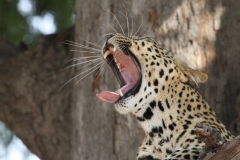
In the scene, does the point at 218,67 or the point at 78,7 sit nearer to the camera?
the point at 218,67

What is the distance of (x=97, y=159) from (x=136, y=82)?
2002 mm

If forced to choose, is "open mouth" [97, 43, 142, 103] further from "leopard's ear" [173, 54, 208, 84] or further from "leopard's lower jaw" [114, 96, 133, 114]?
"leopard's ear" [173, 54, 208, 84]

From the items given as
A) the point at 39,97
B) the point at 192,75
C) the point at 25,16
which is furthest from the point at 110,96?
the point at 25,16

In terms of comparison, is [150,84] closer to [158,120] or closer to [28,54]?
[158,120]

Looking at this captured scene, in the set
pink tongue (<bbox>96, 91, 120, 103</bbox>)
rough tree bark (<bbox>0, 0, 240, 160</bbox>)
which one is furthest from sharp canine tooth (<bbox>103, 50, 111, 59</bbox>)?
rough tree bark (<bbox>0, 0, 240, 160</bbox>)

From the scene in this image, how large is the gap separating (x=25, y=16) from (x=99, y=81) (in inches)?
96.8

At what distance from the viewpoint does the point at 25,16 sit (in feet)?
30.3

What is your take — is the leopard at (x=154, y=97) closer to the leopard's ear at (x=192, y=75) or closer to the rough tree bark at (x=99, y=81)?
the leopard's ear at (x=192, y=75)

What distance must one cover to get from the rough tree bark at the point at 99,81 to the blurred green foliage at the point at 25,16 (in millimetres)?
1397

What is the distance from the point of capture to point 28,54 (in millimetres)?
7727

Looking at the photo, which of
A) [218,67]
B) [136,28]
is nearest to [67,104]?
[136,28]

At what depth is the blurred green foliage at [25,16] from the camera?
30.0 ft

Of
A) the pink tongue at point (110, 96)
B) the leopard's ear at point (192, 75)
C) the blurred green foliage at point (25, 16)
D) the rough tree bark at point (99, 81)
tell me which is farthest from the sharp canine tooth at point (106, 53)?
the blurred green foliage at point (25, 16)

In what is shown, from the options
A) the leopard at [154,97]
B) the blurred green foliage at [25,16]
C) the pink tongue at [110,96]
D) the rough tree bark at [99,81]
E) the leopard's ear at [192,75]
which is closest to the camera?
the pink tongue at [110,96]
